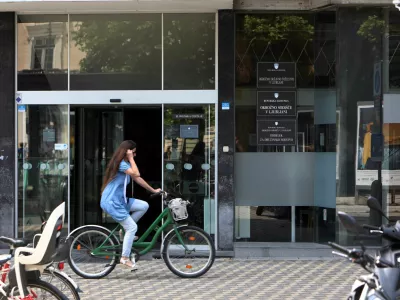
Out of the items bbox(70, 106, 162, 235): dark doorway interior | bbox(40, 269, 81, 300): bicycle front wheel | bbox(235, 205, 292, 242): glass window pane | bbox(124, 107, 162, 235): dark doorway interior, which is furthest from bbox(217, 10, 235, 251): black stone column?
bbox(40, 269, 81, 300): bicycle front wheel

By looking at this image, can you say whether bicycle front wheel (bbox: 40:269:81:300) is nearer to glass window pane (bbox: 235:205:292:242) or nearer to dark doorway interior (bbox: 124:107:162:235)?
glass window pane (bbox: 235:205:292:242)

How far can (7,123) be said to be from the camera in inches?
369

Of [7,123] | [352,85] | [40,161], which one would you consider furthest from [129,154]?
[352,85]

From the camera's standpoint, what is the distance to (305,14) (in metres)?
9.75

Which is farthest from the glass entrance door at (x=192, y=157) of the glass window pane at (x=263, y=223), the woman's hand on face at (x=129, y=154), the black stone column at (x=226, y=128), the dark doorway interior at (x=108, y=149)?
the woman's hand on face at (x=129, y=154)

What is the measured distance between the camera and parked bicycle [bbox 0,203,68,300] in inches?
166

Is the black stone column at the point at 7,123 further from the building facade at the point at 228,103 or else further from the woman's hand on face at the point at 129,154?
the woman's hand on face at the point at 129,154

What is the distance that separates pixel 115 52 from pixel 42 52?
1.20 metres

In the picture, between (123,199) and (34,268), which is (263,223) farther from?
(34,268)

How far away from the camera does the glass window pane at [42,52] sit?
9.55 m

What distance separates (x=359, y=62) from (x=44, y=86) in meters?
5.14

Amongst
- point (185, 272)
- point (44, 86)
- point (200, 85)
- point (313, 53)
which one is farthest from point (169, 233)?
point (313, 53)

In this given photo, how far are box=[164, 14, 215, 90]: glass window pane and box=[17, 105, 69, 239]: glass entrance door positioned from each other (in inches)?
74.8

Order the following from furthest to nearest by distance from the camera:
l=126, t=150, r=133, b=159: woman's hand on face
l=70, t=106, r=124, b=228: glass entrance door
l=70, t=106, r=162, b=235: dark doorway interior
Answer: l=70, t=106, r=162, b=235: dark doorway interior
l=70, t=106, r=124, b=228: glass entrance door
l=126, t=150, r=133, b=159: woman's hand on face
